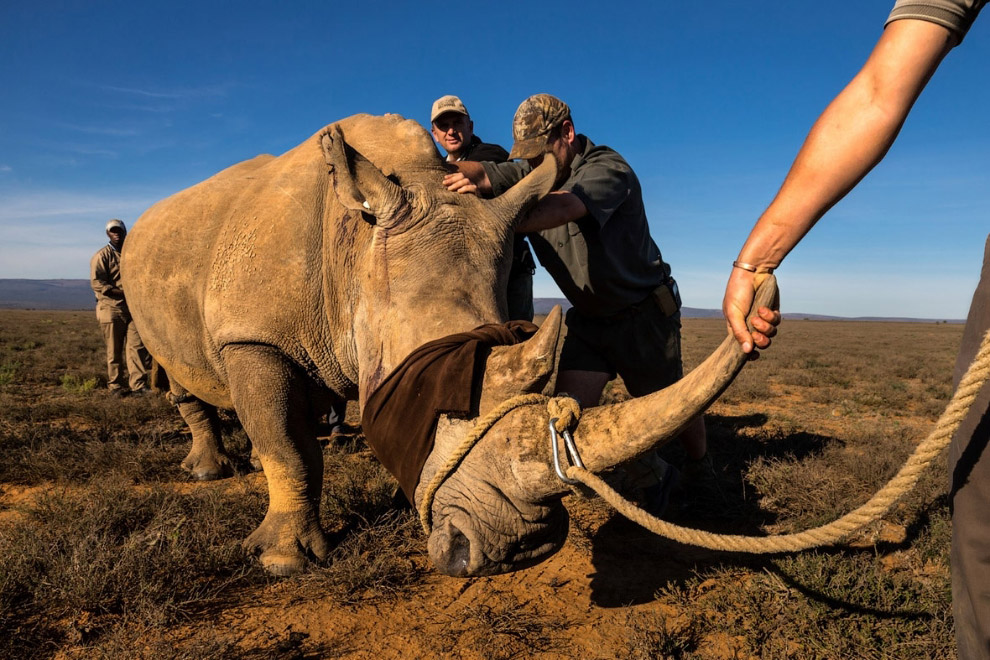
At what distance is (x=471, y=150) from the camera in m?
4.91

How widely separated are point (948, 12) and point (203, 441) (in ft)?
19.0

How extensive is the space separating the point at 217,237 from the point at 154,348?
1.62 meters

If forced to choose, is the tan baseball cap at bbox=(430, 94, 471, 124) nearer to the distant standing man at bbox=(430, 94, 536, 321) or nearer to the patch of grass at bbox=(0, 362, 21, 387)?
the distant standing man at bbox=(430, 94, 536, 321)

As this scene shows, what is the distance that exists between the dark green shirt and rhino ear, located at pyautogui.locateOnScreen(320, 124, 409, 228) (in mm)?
708

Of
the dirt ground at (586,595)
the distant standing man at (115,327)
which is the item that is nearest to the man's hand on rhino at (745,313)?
the dirt ground at (586,595)

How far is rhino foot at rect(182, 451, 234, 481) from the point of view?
5398 mm

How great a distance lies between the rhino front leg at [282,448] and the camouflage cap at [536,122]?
1.80 metres

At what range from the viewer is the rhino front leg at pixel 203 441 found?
215 inches

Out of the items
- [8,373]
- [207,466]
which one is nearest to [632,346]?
[207,466]

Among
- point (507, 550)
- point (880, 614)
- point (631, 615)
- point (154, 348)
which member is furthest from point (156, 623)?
point (880, 614)

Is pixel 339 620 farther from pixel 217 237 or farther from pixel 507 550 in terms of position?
pixel 217 237

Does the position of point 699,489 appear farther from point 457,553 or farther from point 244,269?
point 244,269

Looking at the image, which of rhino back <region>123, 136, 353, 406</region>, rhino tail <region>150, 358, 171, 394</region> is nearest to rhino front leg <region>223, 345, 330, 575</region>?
rhino back <region>123, 136, 353, 406</region>

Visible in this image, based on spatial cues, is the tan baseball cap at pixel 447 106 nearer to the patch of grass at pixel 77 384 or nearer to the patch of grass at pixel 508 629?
the patch of grass at pixel 508 629
